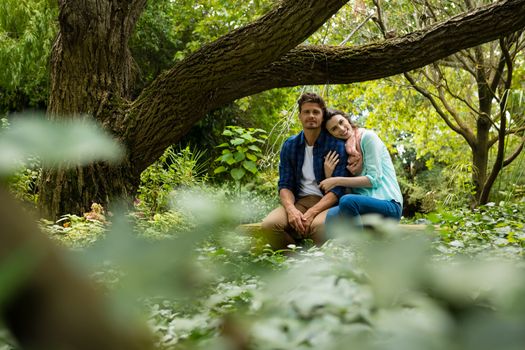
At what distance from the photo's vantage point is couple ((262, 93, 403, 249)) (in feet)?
14.3

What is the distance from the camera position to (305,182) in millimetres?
4738

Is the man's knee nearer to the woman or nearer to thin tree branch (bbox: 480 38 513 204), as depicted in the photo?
the woman

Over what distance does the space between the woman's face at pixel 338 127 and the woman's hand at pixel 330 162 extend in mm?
145

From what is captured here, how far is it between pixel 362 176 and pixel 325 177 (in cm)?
35

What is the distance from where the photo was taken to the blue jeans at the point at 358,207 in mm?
4215

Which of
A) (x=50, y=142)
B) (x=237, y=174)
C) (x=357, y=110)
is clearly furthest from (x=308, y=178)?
(x=357, y=110)

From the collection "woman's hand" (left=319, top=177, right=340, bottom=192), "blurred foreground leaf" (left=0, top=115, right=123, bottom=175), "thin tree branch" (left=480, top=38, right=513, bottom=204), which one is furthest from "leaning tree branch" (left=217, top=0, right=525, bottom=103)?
"blurred foreground leaf" (left=0, top=115, right=123, bottom=175)

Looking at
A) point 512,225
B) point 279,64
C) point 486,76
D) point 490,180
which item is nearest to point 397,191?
point 512,225

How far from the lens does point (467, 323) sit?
448 mm

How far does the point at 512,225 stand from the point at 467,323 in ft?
12.0

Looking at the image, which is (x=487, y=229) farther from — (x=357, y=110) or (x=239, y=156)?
(x=357, y=110)

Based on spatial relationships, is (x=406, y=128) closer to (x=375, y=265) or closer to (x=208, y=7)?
(x=208, y=7)

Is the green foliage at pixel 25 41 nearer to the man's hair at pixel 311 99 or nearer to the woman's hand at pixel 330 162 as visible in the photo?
the man's hair at pixel 311 99

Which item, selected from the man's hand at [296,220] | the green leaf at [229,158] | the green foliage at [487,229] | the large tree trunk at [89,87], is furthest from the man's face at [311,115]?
the green leaf at [229,158]
